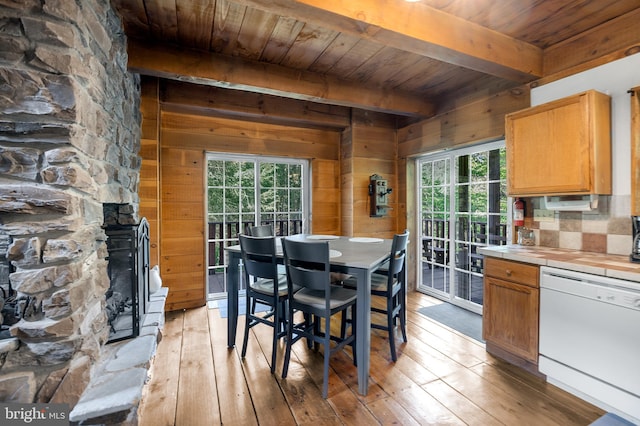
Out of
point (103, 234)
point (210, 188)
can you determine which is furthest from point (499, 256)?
point (210, 188)

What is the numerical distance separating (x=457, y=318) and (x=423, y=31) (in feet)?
9.08

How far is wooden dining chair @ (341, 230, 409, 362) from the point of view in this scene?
228cm

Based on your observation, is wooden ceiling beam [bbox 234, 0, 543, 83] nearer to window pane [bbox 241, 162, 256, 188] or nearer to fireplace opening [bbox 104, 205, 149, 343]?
fireplace opening [bbox 104, 205, 149, 343]

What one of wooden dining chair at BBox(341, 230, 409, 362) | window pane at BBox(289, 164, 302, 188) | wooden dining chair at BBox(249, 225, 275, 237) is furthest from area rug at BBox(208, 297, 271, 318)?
window pane at BBox(289, 164, 302, 188)

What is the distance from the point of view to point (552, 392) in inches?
77.8

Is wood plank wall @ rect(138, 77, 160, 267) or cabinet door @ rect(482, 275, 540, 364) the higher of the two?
wood plank wall @ rect(138, 77, 160, 267)

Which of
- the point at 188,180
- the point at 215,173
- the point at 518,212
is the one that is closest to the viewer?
the point at 518,212

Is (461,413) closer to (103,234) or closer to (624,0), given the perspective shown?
(103,234)

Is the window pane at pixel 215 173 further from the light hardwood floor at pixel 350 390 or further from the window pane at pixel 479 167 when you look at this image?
the window pane at pixel 479 167

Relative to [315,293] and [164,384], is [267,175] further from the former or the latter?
[164,384]

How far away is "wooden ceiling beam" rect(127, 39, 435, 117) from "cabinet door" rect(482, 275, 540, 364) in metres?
2.19

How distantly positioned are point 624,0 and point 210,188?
4052mm

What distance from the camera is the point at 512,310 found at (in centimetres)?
226

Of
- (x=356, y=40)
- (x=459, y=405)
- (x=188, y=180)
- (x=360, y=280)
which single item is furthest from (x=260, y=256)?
(x=356, y=40)
